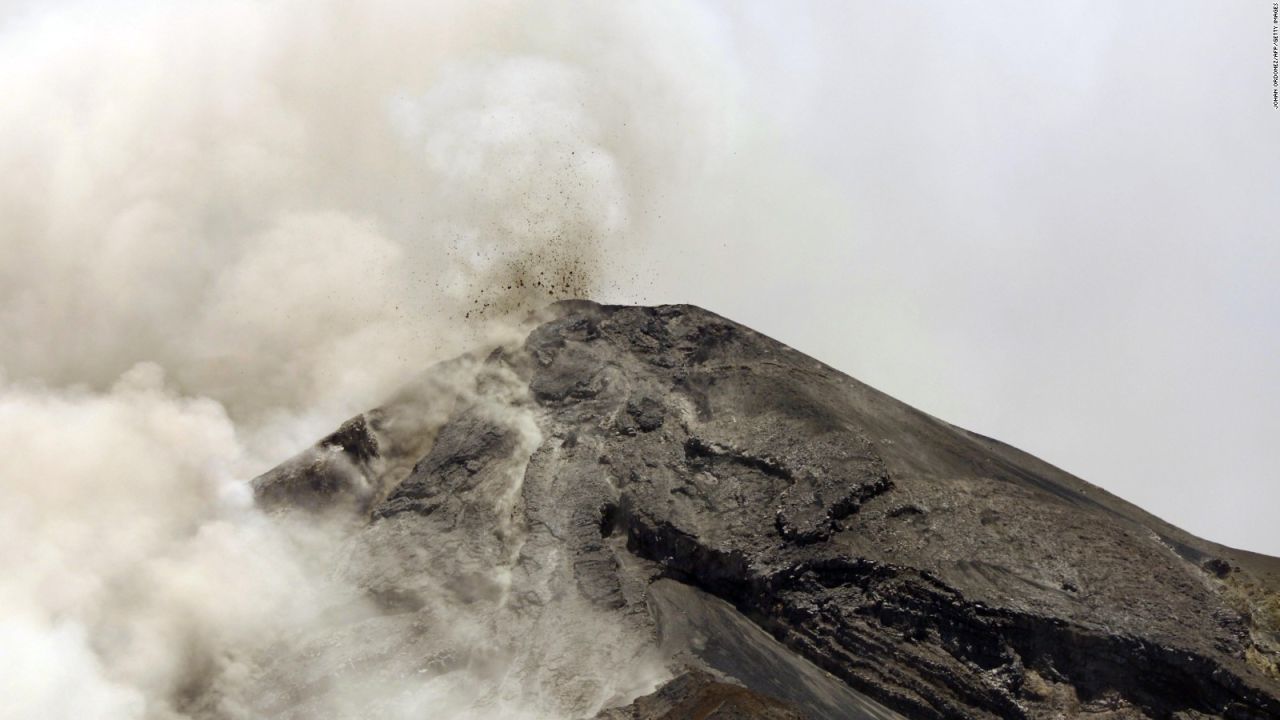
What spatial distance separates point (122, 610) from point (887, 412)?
2558 centimetres

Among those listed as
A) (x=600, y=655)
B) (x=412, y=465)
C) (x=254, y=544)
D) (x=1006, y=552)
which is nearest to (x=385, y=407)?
(x=412, y=465)

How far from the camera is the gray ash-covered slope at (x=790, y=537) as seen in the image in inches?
1460

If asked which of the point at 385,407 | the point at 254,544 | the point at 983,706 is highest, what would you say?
the point at 385,407

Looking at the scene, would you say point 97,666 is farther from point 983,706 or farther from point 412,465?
point 983,706

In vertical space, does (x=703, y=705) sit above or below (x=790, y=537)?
below

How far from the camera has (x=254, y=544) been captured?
141 feet

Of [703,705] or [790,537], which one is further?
[790,537]

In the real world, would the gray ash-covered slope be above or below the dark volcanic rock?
above

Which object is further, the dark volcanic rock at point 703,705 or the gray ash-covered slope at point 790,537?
the gray ash-covered slope at point 790,537

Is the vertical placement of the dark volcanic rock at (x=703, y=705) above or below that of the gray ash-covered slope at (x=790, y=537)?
below

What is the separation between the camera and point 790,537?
4066 cm

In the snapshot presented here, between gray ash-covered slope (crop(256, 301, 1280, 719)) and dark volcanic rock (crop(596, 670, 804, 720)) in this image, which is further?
gray ash-covered slope (crop(256, 301, 1280, 719))

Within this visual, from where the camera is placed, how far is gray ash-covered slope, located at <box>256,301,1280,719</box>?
3709 centimetres

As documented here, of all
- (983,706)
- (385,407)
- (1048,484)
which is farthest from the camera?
(385,407)
